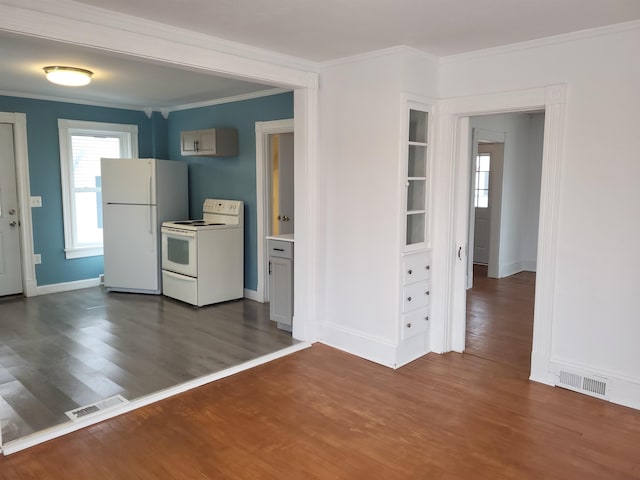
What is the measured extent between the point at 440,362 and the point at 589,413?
3.71 feet

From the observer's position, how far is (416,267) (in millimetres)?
3949

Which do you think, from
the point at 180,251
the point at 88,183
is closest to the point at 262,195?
the point at 180,251

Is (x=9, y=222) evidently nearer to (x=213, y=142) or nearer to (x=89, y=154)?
(x=89, y=154)

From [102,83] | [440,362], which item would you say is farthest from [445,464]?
[102,83]

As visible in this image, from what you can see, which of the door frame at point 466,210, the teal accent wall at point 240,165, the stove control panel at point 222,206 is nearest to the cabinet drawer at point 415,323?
the door frame at point 466,210

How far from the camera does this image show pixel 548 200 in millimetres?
3414

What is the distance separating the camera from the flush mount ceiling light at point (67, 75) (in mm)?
4438

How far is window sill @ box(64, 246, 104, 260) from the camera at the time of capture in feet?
20.6

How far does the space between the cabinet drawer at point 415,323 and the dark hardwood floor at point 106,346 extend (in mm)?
1027

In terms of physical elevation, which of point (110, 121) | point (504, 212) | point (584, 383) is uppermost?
point (110, 121)

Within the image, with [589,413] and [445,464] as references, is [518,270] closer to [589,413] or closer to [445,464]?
[589,413]

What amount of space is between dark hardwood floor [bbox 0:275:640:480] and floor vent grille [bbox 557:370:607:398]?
0.05m

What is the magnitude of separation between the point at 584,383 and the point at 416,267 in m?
1.39

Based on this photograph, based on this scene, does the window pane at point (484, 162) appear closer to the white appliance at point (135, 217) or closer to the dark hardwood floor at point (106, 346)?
the dark hardwood floor at point (106, 346)
